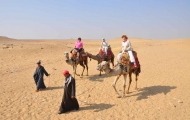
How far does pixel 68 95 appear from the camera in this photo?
7695 millimetres

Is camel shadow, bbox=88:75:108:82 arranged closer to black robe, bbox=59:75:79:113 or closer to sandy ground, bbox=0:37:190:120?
sandy ground, bbox=0:37:190:120

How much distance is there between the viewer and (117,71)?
28.6ft

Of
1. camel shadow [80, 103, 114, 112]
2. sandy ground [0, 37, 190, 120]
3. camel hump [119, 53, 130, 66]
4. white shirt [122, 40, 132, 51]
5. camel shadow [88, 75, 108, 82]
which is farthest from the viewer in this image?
camel shadow [88, 75, 108, 82]

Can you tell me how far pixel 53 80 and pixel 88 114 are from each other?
578 cm

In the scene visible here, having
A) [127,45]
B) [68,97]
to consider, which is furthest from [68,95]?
[127,45]

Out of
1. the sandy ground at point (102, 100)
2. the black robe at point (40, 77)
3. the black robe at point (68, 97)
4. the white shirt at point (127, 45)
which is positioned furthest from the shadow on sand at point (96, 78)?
the black robe at point (68, 97)

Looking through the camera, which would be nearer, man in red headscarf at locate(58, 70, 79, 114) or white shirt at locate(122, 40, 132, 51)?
man in red headscarf at locate(58, 70, 79, 114)

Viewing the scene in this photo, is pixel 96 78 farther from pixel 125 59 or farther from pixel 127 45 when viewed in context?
pixel 125 59

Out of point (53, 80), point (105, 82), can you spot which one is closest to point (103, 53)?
point (105, 82)

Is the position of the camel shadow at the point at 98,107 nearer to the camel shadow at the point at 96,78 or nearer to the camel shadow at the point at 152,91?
the camel shadow at the point at 152,91

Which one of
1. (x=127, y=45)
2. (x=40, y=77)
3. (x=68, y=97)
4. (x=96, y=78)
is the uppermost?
(x=127, y=45)

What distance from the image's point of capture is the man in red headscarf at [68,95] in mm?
7559

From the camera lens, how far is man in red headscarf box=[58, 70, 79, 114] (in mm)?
7559

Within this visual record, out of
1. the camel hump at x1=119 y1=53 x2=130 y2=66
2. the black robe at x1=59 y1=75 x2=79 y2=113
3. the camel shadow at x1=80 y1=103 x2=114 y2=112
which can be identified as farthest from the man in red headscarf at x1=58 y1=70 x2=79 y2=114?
the camel hump at x1=119 y1=53 x2=130 y2=66
